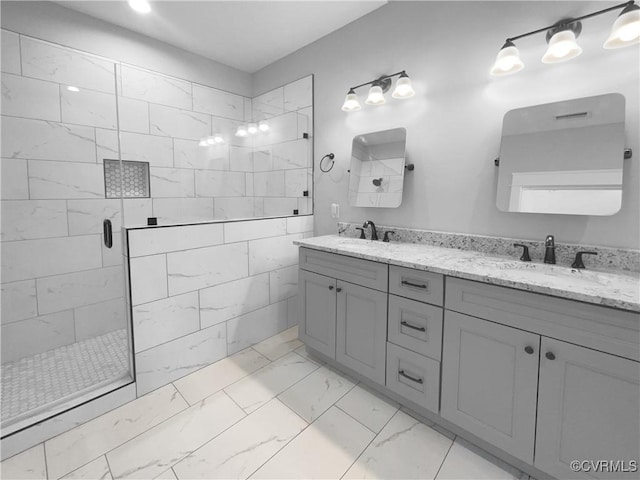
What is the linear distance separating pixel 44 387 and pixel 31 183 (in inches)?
54.3

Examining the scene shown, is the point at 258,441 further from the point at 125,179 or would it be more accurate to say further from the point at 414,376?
the point at 125,179

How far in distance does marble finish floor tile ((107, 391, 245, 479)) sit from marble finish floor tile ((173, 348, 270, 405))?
10 centimetres

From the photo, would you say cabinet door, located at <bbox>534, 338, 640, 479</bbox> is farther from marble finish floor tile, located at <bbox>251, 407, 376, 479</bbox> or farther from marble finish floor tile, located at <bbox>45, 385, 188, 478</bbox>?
marble finish floor tile, located at <bbox>45, 385, 188, 478</bbox>

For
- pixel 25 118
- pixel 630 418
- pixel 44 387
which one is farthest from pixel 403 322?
pixel 25 118

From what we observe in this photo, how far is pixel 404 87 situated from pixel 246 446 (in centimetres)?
230

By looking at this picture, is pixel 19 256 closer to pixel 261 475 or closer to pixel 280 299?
pixel 280 299

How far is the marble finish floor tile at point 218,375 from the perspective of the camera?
5.91ft

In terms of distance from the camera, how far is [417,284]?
4.87ft

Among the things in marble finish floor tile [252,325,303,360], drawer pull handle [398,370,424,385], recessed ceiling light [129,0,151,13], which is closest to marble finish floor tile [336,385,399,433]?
drawer pull handle [398,370,424,385]

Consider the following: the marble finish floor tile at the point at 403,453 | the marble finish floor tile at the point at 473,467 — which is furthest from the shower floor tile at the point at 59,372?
the marble finish floor tile at the point at 473,467

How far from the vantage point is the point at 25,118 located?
77.9 inches

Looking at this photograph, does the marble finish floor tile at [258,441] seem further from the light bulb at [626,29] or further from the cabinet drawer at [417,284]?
the light bulb at [626,29]

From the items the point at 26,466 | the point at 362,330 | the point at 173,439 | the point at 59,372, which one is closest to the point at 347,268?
the point at 362,330

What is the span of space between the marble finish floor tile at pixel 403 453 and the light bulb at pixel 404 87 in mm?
1999
